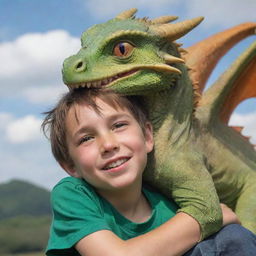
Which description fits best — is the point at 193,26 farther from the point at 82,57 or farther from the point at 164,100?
the point at 82,57

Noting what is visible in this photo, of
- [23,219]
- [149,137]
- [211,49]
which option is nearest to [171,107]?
[149,137]

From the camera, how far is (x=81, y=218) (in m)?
2.13

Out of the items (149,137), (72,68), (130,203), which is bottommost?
(130,203)

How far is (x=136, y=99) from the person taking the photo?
2.36 metres

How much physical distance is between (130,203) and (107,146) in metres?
0.32

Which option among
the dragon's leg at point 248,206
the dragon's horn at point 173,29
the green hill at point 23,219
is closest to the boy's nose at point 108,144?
the dragon's horn at point 173,29

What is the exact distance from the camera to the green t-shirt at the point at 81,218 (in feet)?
6.94

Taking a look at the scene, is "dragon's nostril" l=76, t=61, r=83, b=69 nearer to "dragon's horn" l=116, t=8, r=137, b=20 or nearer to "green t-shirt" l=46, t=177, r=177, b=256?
"dragon's horn" l=116, t=8, r=137, b=20

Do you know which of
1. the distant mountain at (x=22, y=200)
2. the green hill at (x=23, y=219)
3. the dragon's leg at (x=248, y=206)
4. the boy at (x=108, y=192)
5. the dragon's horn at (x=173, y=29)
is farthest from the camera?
the distant mountain at (x=22, y=200)

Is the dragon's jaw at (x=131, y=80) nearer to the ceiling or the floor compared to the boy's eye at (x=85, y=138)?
nearer to the ceiling

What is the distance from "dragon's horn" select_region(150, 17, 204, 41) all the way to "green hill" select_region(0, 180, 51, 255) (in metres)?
20.2

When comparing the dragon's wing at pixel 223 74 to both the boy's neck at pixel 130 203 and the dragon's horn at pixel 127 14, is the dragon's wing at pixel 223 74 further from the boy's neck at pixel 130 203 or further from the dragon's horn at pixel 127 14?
the boy's neck at pixel 130 203

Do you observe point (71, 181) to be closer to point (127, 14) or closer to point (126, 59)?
point (126, 59)

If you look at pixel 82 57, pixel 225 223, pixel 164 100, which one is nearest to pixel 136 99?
pixel 164 100
